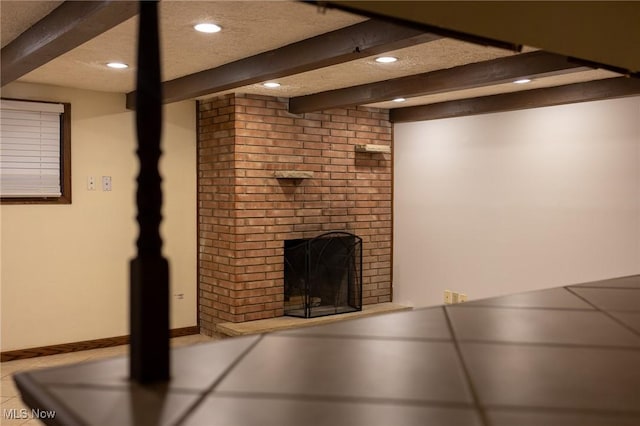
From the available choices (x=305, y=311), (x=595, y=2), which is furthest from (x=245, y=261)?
(x=595, y=2)

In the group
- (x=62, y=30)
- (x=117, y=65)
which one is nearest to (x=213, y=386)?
(x=62, y=30)

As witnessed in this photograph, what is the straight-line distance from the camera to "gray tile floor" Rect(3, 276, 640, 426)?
0.76 m

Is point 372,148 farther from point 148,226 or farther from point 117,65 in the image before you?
point 148,226

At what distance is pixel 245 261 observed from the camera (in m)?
5.00

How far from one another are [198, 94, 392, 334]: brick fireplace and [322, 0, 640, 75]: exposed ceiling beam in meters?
3.49

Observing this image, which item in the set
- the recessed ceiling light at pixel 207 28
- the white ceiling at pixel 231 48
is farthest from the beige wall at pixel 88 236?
the recessed ceiling light at pixel 207 28

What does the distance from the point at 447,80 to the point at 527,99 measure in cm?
102

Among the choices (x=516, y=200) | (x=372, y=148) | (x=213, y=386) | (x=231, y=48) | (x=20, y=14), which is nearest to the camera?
(x=213, y=386)

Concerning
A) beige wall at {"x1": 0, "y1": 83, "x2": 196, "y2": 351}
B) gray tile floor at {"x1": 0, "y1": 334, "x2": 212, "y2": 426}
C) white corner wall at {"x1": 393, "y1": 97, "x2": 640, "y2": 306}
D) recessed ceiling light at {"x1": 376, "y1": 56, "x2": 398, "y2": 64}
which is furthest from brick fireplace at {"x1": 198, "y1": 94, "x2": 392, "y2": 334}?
recessed ceiling light at {"x1": 376, "y1": 56, "x2": 398, "y2": 64}

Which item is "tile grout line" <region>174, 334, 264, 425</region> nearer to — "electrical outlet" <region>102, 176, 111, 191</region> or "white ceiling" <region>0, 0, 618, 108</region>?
"white ceiling" <region>0, 0, 618, 108</region>

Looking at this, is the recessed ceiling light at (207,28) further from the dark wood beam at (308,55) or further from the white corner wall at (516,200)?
the white corner wall at (516,200)

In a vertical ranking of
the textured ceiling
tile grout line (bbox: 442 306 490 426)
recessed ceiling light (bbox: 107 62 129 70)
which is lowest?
tile grout line (bbox: 442 306 490 426)

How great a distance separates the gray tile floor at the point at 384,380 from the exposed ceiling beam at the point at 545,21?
0.68m

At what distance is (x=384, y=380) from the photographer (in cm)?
90
